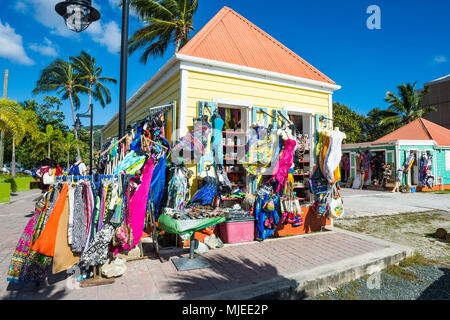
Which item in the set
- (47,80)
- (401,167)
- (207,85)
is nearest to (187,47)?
(207,85)

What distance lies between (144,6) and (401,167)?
17.0 metres

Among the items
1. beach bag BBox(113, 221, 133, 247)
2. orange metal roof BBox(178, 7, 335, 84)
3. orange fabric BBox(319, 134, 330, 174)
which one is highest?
orange metal roof BBox(178, 7, 335, 84)

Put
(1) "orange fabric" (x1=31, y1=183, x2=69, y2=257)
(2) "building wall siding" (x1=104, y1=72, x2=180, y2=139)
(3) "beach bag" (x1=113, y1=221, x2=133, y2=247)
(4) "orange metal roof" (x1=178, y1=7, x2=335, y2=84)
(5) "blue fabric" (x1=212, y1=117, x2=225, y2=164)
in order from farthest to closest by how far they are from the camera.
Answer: (4) "orange metal roof" (x1=178, y1=7, x2=335, y2=84) → (2) "building wall siding" (x1=104, y1=72, x2=180, y2=139) → (5) "blue fabric" (x1=212, y1=117, x2=225, y2=164) → (3) "beach bag" (x1=113, y1=221, x2=133, y2=247) → (1) "orange fabric" (x1=31, y1=183, x2=69, y2=257)

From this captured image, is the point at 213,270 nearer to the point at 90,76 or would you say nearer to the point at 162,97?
the point at 162,97

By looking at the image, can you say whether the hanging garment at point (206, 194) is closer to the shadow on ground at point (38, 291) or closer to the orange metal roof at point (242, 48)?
the shadow on ground at point (38, 291)

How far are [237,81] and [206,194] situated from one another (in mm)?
A: 2647

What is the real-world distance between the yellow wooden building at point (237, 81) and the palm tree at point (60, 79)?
25543 millimetres

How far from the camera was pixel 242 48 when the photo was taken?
21.4 feet

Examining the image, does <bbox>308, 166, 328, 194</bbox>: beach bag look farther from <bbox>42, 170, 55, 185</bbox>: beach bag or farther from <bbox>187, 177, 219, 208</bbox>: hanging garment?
<bbox>42, 170, 55, 185</bbox>: beach bag

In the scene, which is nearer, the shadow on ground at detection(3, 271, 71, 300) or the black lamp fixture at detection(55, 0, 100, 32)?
the shadow on ground at detection(3, 271, 71, 300)

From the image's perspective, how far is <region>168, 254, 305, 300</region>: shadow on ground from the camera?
122 inches

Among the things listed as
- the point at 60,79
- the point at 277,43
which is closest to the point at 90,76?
the point at 60,79

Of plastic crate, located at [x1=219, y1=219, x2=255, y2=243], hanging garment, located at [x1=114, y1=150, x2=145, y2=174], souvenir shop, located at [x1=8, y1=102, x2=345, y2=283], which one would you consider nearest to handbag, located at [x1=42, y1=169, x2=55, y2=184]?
souvenir shop, located at [x1=8, y1=102, x2=345, y2=283]
